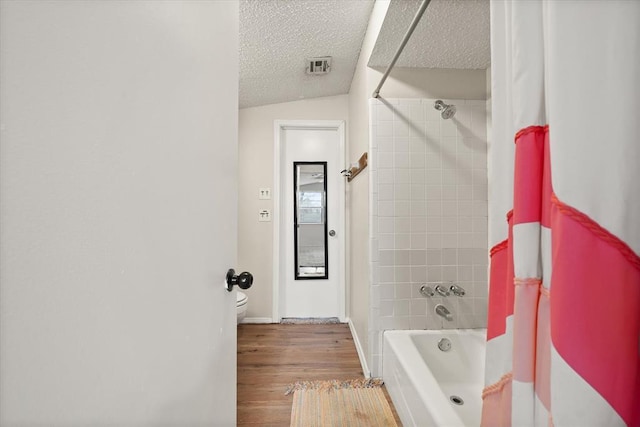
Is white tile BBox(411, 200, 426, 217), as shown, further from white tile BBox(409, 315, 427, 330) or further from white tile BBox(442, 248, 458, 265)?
white tile BBox(409, 315, 427, 330)

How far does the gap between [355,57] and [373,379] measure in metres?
2.35

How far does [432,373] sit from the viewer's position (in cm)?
171

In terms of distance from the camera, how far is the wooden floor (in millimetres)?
1575

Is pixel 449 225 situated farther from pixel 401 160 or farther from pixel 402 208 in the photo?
pixel 401 160

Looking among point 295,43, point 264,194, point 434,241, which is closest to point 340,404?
point 434,241

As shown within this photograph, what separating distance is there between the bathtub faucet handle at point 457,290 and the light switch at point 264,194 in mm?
1851

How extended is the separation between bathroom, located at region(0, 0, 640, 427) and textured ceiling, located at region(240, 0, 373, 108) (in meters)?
1.08

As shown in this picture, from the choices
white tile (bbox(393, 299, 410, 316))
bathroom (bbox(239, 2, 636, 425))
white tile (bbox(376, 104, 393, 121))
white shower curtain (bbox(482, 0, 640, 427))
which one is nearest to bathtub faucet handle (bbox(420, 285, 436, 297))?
bathroom (bbox(239, 2, 636, 425))

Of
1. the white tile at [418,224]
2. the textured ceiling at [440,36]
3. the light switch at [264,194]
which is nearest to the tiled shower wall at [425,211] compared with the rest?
the white tile at [418,224]

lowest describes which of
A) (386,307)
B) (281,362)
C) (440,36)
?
(281,362)

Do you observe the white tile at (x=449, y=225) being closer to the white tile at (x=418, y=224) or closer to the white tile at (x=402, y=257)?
the white tile at (x=418, y=224)

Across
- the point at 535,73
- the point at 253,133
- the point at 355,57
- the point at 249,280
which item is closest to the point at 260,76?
the point at 253,133

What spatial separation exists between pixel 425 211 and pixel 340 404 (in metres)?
1.29

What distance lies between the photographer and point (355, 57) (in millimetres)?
2240
